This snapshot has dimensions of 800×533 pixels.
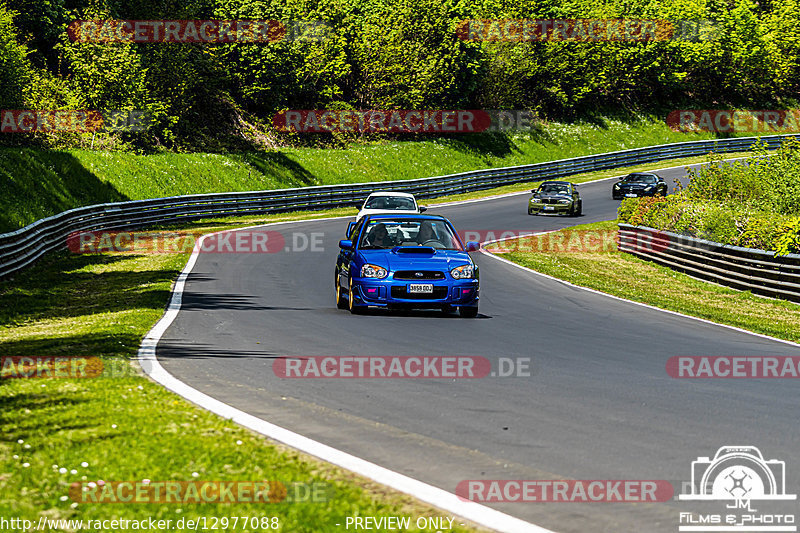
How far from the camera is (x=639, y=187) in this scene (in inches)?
1741

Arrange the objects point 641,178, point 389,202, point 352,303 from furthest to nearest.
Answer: point 641,178, point 389,202, point 352,303

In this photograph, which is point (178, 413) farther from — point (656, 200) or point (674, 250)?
point (656, 200)

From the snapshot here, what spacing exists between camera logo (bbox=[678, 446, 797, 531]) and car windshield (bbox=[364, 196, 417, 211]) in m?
19.9

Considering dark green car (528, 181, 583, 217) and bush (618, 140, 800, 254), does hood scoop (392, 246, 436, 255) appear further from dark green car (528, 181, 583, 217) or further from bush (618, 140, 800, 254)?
dark green car (528, 181, 583, 217)

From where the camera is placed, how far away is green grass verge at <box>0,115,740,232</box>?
3350cm

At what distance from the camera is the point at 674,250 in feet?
86.2

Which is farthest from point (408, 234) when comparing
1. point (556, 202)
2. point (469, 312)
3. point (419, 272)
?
point (556, 202)

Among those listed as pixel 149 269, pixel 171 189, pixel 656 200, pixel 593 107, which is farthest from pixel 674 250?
pixel 593 107

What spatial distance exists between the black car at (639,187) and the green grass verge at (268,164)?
13318 millimetres

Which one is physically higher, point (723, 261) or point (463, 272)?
point (463, 272)

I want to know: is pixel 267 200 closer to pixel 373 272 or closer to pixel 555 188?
pixel 555 188

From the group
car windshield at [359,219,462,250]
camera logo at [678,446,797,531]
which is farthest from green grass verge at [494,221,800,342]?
camera logo at [678,446,797,531]

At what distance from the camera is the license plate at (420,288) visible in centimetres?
1438

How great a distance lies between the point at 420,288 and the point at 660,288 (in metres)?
10.6
